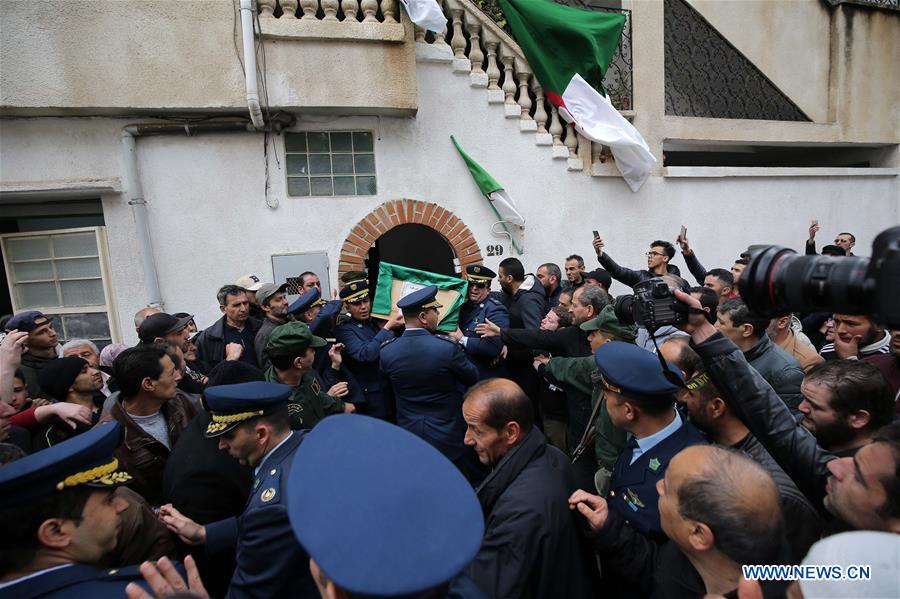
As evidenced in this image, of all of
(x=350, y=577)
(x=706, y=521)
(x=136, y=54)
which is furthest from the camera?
(x=136, y=54)

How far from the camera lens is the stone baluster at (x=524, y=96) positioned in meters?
6.31

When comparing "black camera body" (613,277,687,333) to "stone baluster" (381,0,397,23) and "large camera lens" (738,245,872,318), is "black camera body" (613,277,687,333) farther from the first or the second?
"stone baluster" (381,0,397,23)

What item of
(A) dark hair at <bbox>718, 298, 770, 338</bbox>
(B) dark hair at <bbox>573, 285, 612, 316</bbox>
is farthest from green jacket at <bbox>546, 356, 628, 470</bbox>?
(A) dark hair at <bbox>718, 298, 770, 338</bbox>

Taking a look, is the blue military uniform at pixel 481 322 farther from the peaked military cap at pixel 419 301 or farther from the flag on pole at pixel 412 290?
the peaked military cap at pixel 419 301

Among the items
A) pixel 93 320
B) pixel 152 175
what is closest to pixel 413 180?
pixel 152 175

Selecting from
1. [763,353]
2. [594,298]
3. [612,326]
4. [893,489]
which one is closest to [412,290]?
[594,298]

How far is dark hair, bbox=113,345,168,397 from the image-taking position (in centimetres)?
251

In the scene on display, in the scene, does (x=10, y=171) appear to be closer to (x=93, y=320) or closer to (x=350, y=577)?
(x=93, y=320)

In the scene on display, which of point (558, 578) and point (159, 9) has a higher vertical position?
point (159, 9)

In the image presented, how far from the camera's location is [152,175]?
215 inches

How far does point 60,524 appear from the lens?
4.69 ft

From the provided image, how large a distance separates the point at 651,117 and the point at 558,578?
668 centimetres

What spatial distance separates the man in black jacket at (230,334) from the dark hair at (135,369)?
1.83 m

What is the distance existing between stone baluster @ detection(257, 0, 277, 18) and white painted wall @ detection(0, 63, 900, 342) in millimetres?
1140
